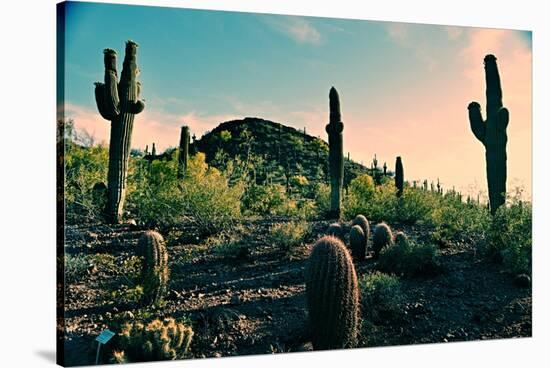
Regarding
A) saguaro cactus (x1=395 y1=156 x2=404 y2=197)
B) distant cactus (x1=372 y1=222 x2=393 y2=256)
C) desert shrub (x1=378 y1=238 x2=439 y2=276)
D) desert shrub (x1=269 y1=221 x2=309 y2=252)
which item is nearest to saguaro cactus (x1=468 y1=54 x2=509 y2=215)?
saguaro cactus (x1=395 y1=156 x2=404 y2=197)

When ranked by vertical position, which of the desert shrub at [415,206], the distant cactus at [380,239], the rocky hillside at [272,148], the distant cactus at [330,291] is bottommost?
the distant cactus at [330,291]

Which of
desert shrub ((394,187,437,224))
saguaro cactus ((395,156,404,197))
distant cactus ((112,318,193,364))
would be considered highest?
saguaro cactus ((395,156,404,197))

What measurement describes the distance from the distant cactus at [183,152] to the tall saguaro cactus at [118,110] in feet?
1.90

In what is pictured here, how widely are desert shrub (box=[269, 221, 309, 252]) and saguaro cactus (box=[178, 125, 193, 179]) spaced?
4.79 feet

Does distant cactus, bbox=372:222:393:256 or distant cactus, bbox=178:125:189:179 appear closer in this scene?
distant cactus, bbox=178:125:189:179

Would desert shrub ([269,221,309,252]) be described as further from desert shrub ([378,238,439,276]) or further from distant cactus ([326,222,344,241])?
desert shrub ([378,238,439,276])

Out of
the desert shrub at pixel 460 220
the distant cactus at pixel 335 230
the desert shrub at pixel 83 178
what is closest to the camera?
the desert shrub at pixel 83 178

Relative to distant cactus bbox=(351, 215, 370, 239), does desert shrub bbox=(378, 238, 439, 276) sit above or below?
below

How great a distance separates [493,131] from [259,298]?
4355 millimetres

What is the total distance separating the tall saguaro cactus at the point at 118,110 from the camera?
7.55 metres

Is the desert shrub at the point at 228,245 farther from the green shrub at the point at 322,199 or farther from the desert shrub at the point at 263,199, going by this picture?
the green shrub at the point at 322,199

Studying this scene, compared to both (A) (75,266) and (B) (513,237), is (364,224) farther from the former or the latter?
(A) (75,266)

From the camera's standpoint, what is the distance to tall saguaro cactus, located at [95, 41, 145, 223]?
7.55m

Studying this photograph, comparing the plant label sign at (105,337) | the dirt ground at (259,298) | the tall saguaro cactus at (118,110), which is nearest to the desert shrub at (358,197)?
the dirt ground at (259,298)
